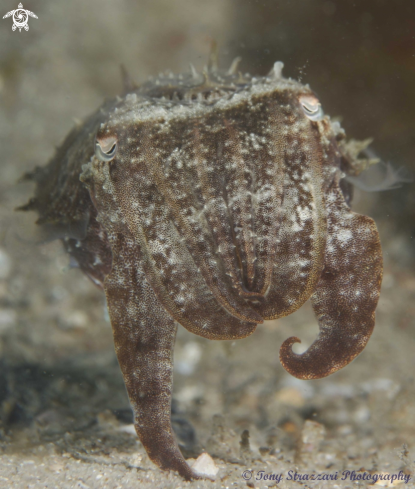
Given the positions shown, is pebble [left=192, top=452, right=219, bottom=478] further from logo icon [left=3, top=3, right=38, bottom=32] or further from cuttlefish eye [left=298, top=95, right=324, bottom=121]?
logo icon [left=3, top=3, right=38, bottom=32]

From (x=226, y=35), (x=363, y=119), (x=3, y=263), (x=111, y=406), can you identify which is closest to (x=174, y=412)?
(x=111, y=406)

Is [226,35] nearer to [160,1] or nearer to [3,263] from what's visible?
[160,1]

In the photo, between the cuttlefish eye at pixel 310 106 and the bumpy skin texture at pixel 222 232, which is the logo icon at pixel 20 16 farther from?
the cuttlefish eye at pixel 310 106

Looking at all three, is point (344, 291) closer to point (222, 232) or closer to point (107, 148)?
point (222, 232)

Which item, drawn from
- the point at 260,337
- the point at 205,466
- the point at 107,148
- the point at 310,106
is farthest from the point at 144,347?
the point at 260,337

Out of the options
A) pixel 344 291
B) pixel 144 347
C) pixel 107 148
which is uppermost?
pixel 107 148

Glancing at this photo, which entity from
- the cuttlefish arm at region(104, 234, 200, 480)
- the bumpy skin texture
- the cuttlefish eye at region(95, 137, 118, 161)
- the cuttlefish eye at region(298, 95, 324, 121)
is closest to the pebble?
the bumpy skin texture
